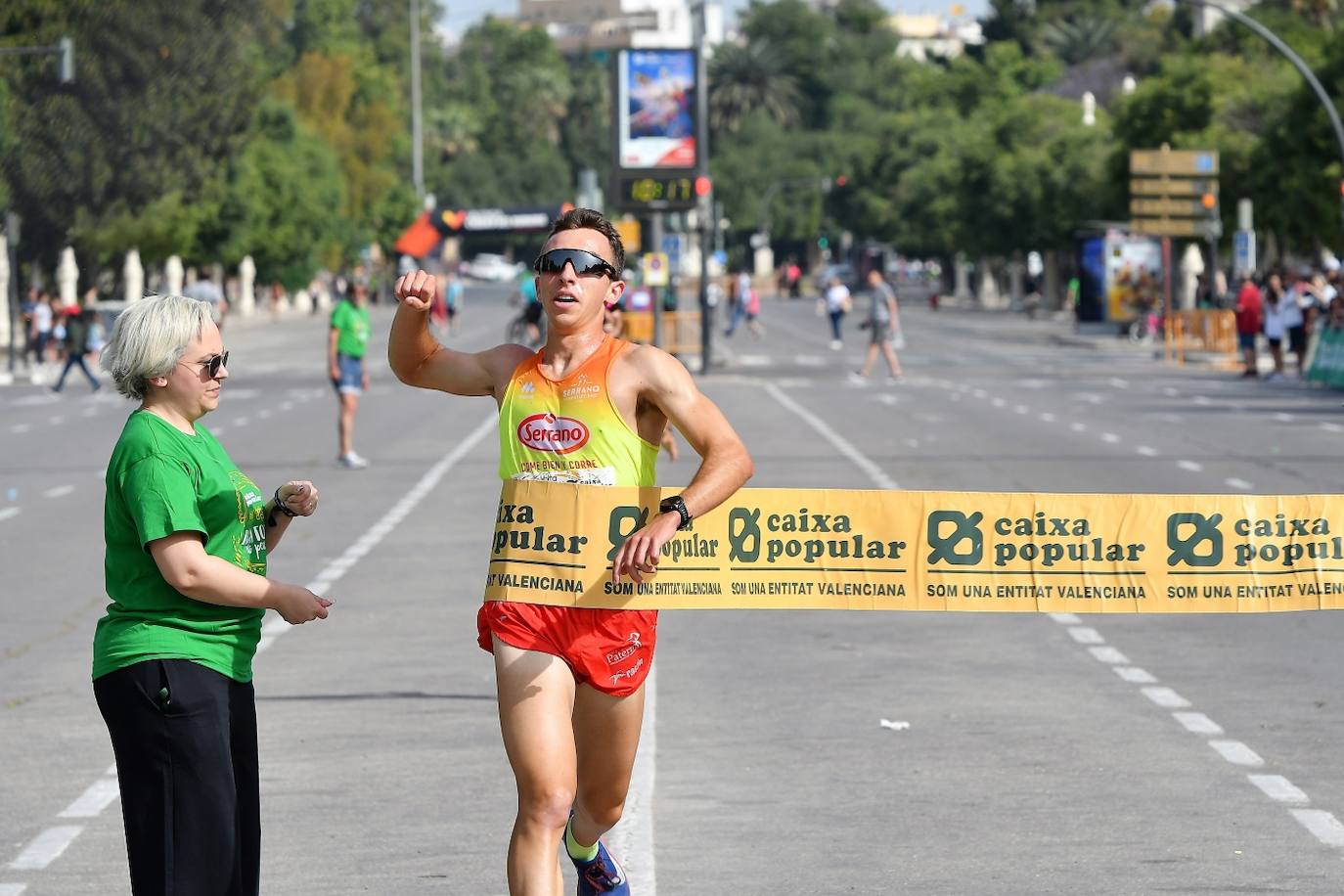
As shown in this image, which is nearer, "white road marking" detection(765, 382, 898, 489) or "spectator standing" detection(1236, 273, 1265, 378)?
"white road marking" detection(765, 382, 898, 489)

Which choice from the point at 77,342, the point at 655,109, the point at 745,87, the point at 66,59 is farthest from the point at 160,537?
the point at 745,87

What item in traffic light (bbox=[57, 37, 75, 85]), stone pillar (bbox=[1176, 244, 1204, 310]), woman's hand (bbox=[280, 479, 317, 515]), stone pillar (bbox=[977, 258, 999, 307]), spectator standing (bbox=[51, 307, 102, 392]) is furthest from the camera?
stone pillar (bbox=[977, 258, 999, 307])

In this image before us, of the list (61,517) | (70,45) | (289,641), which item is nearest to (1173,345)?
(70,45)

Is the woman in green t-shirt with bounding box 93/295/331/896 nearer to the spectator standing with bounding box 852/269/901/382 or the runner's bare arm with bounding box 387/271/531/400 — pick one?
the runner's bare arm with bounding box 387/271/531/400

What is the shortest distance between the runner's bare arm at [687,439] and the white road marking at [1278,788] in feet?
10.5

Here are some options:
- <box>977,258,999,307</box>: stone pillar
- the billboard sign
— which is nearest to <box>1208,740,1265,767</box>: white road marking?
the billboard sign

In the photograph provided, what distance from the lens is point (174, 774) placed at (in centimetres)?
502

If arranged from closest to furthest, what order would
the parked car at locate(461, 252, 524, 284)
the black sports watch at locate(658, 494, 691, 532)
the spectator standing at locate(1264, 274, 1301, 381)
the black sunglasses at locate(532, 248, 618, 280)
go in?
the black sports watch at locate(658, 494, 691, 532)
the black sunglasses at locate(532, 248, 618, 280)
the spectator standing at locate(1264, 274, 1301, 381)
the parked car at locate(461, 252, 524, 284)

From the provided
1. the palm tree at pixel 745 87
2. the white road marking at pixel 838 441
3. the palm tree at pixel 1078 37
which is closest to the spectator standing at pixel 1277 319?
the white road marking at pixel 838 441

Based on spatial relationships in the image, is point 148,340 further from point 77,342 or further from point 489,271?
point 489,271

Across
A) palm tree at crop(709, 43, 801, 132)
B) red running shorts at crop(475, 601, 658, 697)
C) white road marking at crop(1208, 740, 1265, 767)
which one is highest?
palm tree at crop(709, 43, 801, 132)

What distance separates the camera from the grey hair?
511 cm

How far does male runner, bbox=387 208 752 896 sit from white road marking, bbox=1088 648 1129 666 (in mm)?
5978

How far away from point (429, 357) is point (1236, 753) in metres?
4.23
